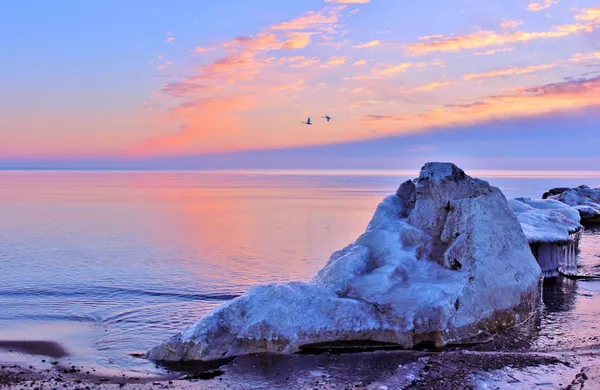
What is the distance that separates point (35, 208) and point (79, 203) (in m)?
7.59

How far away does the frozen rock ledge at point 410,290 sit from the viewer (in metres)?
12.9

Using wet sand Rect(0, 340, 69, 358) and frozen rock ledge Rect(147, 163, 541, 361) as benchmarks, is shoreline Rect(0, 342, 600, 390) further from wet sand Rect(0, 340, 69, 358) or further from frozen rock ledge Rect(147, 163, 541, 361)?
frozen rock ledge Rect(147, 163, 541, 361)

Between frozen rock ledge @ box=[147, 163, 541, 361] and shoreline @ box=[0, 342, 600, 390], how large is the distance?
55cm

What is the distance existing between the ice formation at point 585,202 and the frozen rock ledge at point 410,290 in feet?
98.2

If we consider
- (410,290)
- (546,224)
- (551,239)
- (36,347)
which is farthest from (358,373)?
(546,224)

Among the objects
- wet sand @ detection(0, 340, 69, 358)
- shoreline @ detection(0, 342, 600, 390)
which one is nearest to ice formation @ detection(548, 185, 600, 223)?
shoreline @ detection(0, 342, 600, 390)

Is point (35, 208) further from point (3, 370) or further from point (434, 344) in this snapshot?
point (434, 344)

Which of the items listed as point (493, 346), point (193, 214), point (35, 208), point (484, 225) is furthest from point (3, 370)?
point (35, 208)

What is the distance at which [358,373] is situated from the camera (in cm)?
1170

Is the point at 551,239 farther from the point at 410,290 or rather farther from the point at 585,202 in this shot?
the point at 585,202

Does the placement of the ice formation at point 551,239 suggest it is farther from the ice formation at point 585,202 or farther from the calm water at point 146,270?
the ice formation at point 585,202

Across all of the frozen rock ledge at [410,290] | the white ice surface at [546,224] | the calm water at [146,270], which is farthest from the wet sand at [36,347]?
the white ice surface at [546,224]

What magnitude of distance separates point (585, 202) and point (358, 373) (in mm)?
42509

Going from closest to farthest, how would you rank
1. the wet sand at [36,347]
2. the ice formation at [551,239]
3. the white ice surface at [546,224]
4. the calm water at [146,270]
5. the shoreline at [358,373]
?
the shoreline at [358,373]
the wet sand at [36,347]
the calm water at [146,270]
the white ice surface at [546,224]
the ice formation at [551,239]
